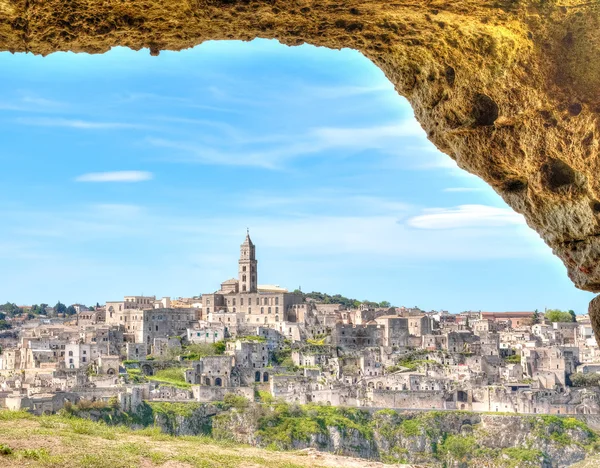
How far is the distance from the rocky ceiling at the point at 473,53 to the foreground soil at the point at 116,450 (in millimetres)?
4512

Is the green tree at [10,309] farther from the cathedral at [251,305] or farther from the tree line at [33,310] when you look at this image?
the cathedral at [251,305]

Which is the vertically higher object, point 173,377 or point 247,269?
point 247,269

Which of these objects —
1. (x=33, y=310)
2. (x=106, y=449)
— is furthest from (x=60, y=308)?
(x=106, y=449)

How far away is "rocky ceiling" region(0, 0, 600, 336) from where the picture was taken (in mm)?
3477

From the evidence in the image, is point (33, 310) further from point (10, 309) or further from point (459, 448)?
point (459, 448)

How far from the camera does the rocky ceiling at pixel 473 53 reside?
137 inches

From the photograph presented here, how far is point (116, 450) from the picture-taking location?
26.2 ft

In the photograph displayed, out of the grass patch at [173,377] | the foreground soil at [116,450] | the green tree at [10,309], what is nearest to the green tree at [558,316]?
the grass patch at [173,377]

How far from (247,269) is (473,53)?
210 ft

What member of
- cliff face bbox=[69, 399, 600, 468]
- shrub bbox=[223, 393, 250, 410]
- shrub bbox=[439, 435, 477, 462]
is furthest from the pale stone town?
shrub bbox=[439, 435, 477, 462]

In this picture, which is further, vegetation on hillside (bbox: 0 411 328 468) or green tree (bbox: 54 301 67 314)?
→ green tree (bbox: 54 301 67 314)

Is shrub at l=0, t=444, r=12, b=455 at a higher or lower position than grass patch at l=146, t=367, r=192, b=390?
higher

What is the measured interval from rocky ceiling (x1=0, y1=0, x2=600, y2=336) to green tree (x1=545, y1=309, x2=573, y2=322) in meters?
74.4

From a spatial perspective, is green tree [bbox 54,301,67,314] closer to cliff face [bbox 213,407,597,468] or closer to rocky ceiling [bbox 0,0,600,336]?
cliff face [bbox 213,407,597,468]
